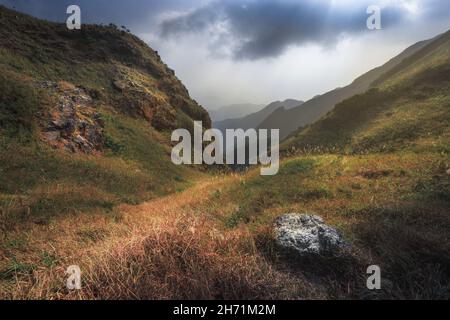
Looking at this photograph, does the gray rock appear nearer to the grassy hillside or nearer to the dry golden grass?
the grassy hillside

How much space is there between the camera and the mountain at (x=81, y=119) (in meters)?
15.0

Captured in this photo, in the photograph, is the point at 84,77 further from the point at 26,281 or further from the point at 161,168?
the point at 26,281

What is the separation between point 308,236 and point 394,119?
29084 millimetres

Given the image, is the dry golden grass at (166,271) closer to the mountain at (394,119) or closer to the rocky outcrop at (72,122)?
the mountain at (394,119)

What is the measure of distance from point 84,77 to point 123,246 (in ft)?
109

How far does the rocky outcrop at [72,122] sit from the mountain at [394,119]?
1556 centimetres

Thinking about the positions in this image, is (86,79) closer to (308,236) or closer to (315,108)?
(308,236)

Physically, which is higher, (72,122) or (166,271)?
(72,122)

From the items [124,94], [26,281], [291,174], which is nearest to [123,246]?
[26,281]

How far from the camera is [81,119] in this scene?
83.7 feet

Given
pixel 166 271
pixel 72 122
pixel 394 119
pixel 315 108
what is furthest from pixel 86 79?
pixel 315 108

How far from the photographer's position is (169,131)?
38.4m

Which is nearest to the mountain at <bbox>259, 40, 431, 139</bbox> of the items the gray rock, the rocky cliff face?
the rocky cliff face

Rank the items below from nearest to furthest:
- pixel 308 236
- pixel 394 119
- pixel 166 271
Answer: pixel 166 271 < pixel 308 236 < pixel 394 119
